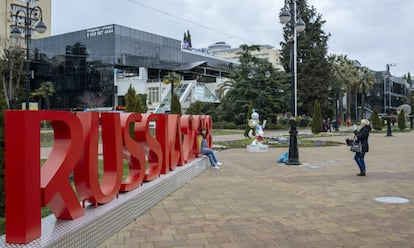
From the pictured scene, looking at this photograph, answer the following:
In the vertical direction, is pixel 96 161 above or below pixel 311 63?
below

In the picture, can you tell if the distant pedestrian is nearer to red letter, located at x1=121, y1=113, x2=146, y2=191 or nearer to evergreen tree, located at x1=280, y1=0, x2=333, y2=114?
red letter, located at x1=121, y1=113, x2=146, y2=191

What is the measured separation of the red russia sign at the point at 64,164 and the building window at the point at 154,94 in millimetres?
64405

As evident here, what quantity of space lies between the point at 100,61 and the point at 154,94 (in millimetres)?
11036

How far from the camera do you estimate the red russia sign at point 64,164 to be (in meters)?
4.11

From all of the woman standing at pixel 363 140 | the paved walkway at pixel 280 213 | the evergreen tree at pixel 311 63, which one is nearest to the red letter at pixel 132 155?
the paved walkway at pixel 280 213

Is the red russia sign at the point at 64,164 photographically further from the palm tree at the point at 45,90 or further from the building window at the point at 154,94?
the palm tree at the point at 45,90

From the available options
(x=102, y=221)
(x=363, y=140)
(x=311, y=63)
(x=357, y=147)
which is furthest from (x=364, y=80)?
(x=102, y=221)

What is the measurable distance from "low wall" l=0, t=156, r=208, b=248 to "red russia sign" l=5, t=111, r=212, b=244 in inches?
4.9

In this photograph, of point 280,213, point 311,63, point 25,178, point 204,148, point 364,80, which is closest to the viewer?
point 25,178

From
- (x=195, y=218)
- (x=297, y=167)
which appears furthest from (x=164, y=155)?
(x=297, y=167)

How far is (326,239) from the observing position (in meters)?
5.59

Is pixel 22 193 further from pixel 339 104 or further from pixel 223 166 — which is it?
pixel 339 104

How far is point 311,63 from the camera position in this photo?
5800 centimetres

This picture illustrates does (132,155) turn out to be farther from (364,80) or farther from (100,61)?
(364,80)
